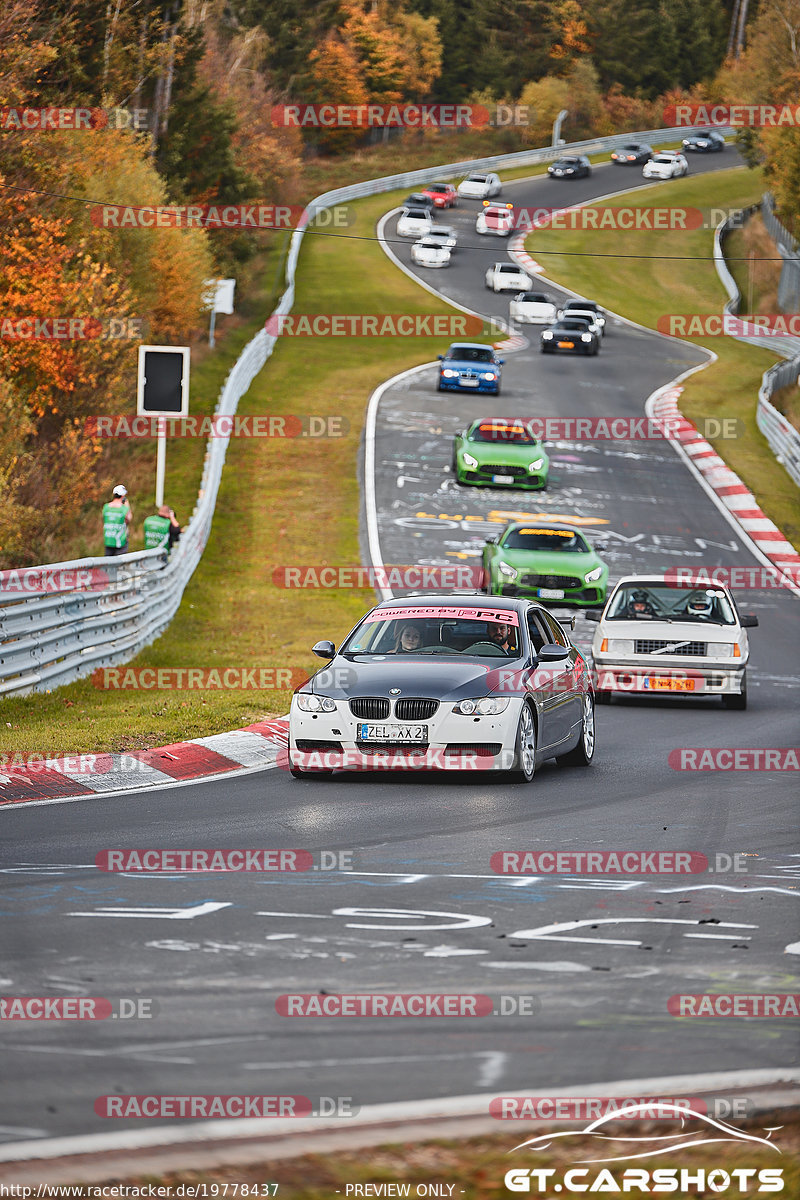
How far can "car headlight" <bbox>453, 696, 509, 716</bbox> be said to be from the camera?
12.0 meters

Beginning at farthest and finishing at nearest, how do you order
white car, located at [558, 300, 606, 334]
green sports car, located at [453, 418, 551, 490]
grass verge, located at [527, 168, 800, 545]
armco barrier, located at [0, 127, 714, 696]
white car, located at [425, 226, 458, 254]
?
white car, located at [425, 226, 458, 254]
white car, located at [558, 300, 606, 334]
grass verge, located at [527, 168, 800, 545]
green sports car, located at [453, 418, 551, 490]
armco barrier, located at [0, 127, 714, 696]

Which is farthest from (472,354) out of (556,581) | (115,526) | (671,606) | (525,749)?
(525,749)

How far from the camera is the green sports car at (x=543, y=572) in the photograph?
24.4m

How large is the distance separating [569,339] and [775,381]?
25.8ft

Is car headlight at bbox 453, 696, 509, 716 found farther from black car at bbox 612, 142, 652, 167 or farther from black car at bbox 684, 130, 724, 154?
black car at bbox 684, 130, 724, 154

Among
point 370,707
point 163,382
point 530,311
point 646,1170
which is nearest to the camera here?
point 646,1170

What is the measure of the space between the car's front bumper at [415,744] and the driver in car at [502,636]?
106cm

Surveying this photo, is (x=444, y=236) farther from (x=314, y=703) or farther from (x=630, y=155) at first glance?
(x=314, y=703)

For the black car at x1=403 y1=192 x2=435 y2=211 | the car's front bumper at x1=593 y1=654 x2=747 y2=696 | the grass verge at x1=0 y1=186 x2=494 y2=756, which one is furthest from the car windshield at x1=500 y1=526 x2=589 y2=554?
the black car at x1=403 y1=192 x2=435 y2=211

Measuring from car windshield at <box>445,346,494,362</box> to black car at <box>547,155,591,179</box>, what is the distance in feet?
169

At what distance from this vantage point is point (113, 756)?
12336 millimetres

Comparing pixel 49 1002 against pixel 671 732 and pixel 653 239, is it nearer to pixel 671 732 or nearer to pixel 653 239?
pixel 671 732

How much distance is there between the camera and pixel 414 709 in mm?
12023

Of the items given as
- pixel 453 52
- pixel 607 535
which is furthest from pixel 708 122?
pixel 607 535
